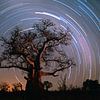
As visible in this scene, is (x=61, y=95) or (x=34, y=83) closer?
(x=34, y=83)

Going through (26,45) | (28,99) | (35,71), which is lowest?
(28,99)

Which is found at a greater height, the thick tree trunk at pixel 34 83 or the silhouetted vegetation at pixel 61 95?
the thick tree trunk at pixel 34 83

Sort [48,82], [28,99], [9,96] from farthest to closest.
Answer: [48,82] < [9,96] < [28,99]

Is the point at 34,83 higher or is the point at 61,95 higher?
the point at 34,83

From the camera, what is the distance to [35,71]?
975 inches

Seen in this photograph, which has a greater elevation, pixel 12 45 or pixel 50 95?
pixel 12 45

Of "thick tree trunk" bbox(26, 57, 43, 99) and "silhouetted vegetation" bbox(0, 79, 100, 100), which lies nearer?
"silhouetted vegetation" bbox(0, 79, 100, 100)

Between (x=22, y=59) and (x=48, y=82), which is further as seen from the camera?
(x=48, y=82)

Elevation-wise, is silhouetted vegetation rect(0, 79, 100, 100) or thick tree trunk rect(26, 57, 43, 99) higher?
thick tree trunk rect(26, 57, 43, 99)

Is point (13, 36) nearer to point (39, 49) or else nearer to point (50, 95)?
point (39, 49)

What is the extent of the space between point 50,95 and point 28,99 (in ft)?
4.74

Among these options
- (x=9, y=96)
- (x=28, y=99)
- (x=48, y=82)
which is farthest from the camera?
(x=48, y=82)

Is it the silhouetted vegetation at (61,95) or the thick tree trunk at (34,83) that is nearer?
the silhouetted vegetation at (61,95)

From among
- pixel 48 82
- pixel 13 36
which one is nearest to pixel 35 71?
pixel 13 36
